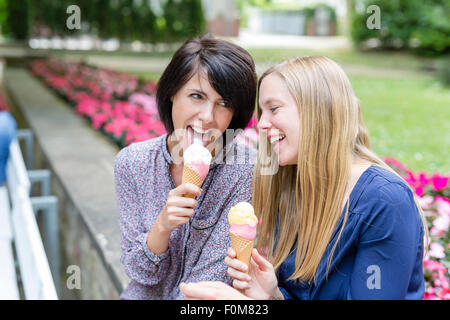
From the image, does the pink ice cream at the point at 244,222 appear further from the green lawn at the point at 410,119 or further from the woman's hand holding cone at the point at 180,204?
the green lawn at the point at 410,119

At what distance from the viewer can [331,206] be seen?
5.23ft

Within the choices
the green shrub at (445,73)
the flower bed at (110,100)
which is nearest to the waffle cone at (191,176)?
the flower bed at (110,100)

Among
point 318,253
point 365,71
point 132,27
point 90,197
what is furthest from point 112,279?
point 132,27

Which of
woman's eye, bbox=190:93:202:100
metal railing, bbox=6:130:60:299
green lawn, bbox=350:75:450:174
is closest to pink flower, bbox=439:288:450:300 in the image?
woman's eye, bbox=190:93:202:100

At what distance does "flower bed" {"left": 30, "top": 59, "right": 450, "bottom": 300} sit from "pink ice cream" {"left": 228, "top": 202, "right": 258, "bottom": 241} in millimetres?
706

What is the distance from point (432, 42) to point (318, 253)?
17769 mm

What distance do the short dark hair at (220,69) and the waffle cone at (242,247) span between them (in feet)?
1.73

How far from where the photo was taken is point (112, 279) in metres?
2.62

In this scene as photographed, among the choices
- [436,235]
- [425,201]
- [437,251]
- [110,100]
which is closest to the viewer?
[437,251]

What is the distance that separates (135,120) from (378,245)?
167 inches

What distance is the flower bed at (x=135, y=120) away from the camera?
2422mm
